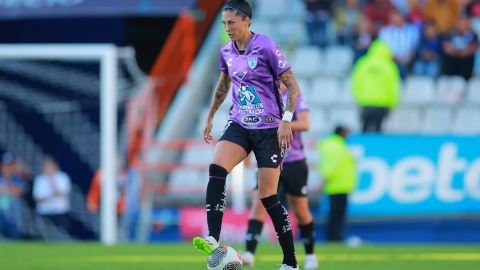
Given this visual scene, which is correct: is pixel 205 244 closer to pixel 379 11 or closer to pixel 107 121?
pixel 107 121

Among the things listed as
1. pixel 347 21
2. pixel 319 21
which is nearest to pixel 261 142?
pixel 319 21

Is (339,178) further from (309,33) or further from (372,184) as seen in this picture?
(309,33)

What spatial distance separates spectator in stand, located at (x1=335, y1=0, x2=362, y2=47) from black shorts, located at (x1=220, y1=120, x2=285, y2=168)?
1418cm

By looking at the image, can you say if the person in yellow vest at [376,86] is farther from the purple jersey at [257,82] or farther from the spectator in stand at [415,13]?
the purple jersey at [257,82]

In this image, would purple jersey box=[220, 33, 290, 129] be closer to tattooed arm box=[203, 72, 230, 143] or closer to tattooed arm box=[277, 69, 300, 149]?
tattooed arm box=[277, 69, 300, 149]

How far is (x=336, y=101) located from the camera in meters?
23.0

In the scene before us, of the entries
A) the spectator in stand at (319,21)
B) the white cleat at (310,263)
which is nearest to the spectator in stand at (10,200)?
the spectator in stand at (319,21)

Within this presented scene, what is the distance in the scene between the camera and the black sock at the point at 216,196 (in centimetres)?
955

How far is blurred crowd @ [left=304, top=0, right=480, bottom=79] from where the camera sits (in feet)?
74.1

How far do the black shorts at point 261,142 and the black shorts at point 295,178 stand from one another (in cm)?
223

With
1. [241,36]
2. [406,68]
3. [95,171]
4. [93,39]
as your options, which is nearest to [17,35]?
[93,39]

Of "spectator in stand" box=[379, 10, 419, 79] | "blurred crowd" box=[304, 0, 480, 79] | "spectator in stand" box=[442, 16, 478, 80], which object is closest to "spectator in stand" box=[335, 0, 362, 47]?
"blurred crowd" box=[304, 0, 480, 79]

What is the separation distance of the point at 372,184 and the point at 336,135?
133cm

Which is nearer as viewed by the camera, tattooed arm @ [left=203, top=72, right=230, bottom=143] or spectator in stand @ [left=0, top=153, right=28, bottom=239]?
tattooed arm @ [left=203, top=72, right=230, bottom=143]
